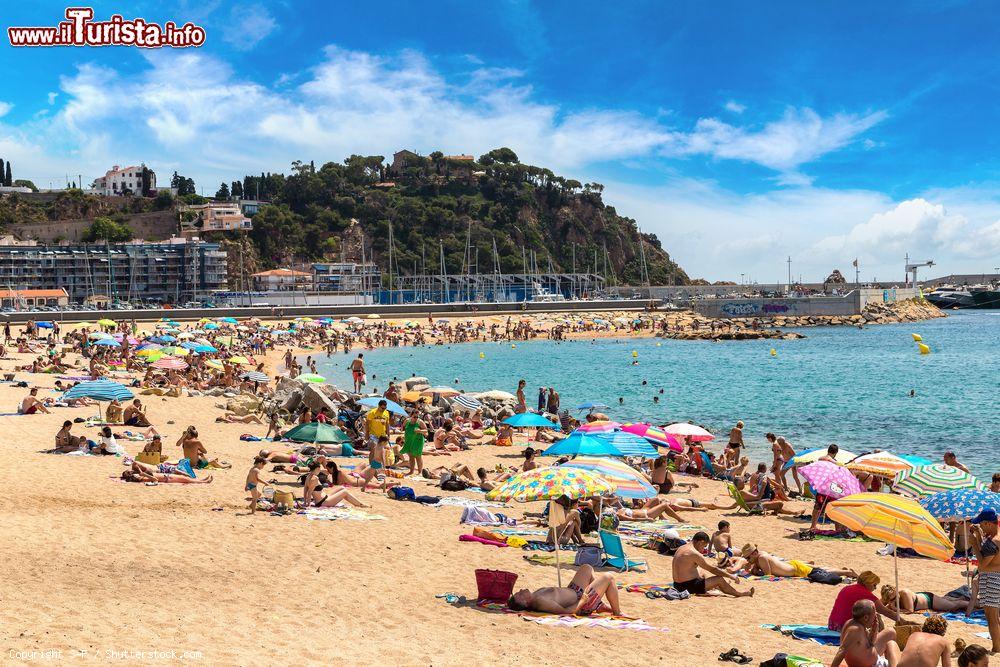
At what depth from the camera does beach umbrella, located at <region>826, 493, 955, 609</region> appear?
765cm

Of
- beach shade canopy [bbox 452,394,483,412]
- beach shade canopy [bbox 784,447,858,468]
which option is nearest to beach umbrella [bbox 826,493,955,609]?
beach shade canopy [bbox 784,447,858,468]

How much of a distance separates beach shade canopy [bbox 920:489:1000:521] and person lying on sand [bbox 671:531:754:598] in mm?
2191

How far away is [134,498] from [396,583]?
468cm

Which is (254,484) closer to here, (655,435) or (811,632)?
(811,632)

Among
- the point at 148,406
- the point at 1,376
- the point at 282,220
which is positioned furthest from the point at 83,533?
the point at 282,220

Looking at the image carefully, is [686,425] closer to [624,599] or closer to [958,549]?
[958,549]

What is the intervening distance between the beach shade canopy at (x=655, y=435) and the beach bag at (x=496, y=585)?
7691 mm

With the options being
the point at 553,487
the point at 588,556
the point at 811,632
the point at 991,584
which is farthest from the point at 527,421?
the point at 991,584

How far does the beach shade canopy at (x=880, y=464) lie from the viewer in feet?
39.8

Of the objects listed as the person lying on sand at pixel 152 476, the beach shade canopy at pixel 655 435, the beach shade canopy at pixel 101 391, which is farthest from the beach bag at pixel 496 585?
the beach shade canopy at pixel 101 391

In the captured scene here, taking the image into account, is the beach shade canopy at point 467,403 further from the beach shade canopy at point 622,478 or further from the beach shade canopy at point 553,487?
the beach shade canopy at point 553,487

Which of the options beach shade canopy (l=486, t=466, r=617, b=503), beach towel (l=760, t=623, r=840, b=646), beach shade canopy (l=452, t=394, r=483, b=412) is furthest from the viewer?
beach shade canopy (l=452, t=394, r=483, b=412)

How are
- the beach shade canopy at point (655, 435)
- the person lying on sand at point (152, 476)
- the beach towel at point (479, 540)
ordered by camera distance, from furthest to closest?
the beach shade canopy at point (655, 435) < the person lying on sand at point (152, 476) < the beach towel at point (479, 540)

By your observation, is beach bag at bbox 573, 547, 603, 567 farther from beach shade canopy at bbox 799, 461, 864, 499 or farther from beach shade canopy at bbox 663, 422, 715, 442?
beach shade canopy at bbox 663, 422, 715, 442
